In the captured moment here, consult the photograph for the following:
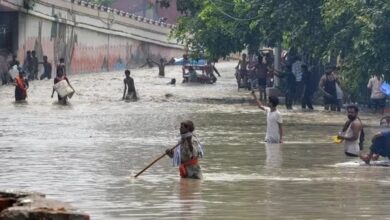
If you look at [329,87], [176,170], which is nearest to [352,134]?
[176,170]

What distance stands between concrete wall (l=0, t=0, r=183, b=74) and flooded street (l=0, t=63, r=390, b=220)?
19879mm

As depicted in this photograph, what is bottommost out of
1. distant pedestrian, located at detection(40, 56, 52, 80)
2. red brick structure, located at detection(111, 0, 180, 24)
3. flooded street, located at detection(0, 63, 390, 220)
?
flooded street, located at detection(0, 63, 390, 220)

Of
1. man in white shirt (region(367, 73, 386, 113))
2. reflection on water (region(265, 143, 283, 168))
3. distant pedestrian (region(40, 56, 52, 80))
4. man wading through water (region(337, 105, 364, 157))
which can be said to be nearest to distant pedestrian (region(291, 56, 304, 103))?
man in white shirt (region(367, 73, 386, 113))

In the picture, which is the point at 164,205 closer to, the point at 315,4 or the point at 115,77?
the point at 315,4

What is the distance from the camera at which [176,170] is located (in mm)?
18828

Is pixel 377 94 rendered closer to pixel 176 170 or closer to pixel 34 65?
pixel 176 170

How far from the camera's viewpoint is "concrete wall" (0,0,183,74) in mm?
56875

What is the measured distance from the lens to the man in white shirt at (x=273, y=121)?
22.1 metres

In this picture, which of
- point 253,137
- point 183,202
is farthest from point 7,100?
point 183,202

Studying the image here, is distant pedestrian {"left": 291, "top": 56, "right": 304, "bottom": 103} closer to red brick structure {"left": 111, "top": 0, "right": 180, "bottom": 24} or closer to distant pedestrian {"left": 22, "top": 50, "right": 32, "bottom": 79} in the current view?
distant pedestrian {"left": 22, "top": 50, "right": 32, "bottom": 79}

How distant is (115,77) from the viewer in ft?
183

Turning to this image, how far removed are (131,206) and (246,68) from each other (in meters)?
34.2

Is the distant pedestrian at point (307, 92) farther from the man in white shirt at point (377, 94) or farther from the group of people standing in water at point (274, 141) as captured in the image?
the group of people standing in water at point (274, 141)

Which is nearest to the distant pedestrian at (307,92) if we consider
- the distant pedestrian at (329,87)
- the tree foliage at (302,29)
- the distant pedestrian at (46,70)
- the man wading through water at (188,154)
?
the tree foliage at (302,29)
